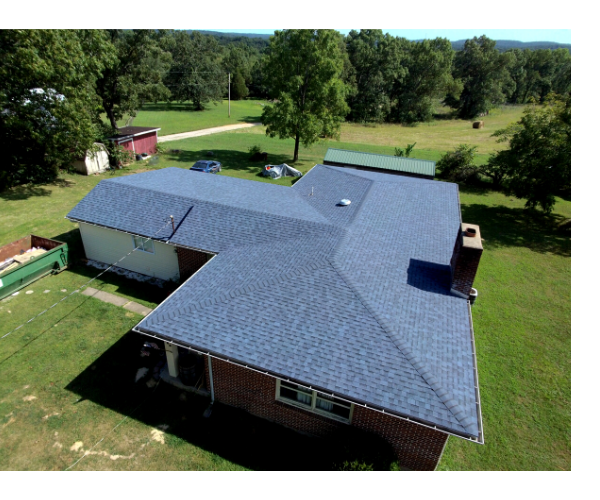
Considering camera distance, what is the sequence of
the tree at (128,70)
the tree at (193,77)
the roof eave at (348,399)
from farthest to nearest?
1. the tree at (193,77)
2. the tree at (128,70)
3. the roof eave at (348,399)

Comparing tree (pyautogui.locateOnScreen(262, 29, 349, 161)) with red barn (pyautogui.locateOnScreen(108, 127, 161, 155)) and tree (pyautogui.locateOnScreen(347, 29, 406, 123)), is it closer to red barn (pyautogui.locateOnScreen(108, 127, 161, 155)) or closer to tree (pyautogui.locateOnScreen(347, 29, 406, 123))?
red barn (pyautogui.locateOnScreen(108, 127, 161, 155))

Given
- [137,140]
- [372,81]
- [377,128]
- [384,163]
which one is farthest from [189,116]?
[384,163]

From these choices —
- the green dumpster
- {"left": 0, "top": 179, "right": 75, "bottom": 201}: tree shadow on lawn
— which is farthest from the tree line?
the green dumpster

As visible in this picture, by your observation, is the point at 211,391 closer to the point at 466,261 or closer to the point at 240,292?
the point at 240,292

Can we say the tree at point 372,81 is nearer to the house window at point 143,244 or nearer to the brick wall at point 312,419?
the house window at point 143,244

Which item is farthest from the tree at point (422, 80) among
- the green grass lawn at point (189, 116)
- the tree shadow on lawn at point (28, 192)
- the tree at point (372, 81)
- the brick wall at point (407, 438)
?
the brick wall at point (407, 438)

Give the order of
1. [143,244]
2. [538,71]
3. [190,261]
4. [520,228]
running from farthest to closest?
1. [538,71]
2. [520,228]
3. [143,244]
4. [190,261]
